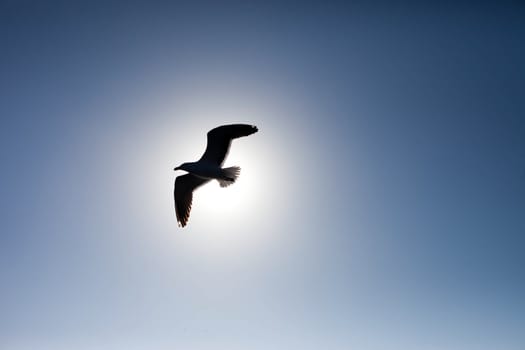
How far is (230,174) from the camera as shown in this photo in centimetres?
773

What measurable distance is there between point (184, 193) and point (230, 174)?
144cm

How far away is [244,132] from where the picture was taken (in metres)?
7.48

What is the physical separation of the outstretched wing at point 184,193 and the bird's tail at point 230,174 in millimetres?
905

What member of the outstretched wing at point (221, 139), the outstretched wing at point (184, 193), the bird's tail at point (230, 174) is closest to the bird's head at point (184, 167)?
the outstretched wing at point (221, 139)

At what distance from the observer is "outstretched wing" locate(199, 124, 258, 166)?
7.43 meters

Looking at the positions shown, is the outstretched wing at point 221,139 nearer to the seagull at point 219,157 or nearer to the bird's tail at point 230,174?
the seagull at point 219,157

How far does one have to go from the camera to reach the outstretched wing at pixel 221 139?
7426 mm

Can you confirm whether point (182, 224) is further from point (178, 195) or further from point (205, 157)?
point (205, 157)

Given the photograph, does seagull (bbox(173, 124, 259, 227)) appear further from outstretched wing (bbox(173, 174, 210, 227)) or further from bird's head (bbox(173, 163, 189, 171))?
outstretched wing (bbox(173, 174, 210, 227))

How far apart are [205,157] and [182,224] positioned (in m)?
1.69

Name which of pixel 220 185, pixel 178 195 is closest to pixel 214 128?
pixel 220 185

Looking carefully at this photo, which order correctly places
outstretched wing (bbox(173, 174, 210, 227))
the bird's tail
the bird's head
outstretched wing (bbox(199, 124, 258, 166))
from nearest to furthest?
outstretched wing (bbox(199, 124, 258, 166)) < the bird's head < the bird's tail < outstretched wing (bbox(173, 174, 210, 227))

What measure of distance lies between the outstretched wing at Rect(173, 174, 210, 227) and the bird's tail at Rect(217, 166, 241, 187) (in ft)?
2.97

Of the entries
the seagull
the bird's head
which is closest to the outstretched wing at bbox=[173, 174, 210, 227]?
the seagull
